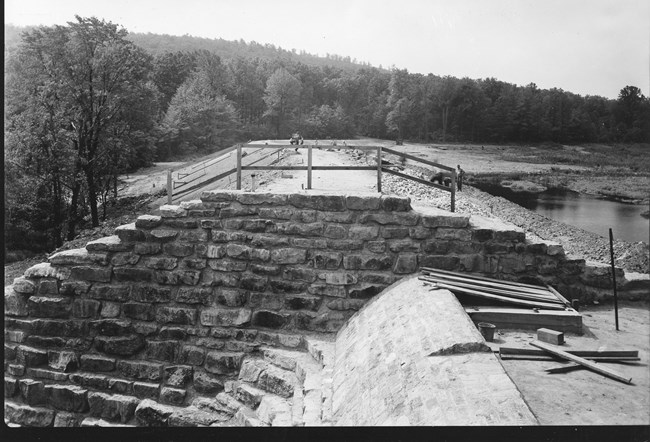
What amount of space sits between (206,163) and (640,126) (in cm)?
529

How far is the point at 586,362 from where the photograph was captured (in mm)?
4699

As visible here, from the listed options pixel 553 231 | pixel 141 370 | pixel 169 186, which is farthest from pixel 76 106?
pixel 553 231

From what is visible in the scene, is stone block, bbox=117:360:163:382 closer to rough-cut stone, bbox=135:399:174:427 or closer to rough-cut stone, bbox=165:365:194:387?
rough-cut stone, bbox=165:365:194:387

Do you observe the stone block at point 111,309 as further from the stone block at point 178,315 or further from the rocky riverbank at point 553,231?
the rocky riverbank at point 553,231

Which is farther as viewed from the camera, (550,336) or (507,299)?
(507,299)

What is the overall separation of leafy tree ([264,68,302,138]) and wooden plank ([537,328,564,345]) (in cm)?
386

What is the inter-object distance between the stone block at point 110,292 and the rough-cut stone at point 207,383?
4.90ft

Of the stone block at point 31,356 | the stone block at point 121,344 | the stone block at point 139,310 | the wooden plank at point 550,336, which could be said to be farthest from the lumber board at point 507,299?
the stone block at point 31,356

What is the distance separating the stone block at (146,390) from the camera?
702 centimetres

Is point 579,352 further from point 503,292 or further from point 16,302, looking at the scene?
point 16,302

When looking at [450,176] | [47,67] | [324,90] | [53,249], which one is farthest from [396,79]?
[53,249]

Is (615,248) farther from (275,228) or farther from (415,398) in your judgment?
(275,228)

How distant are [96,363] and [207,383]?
5.16 feet

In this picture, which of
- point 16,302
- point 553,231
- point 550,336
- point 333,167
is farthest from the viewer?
point 333,167
